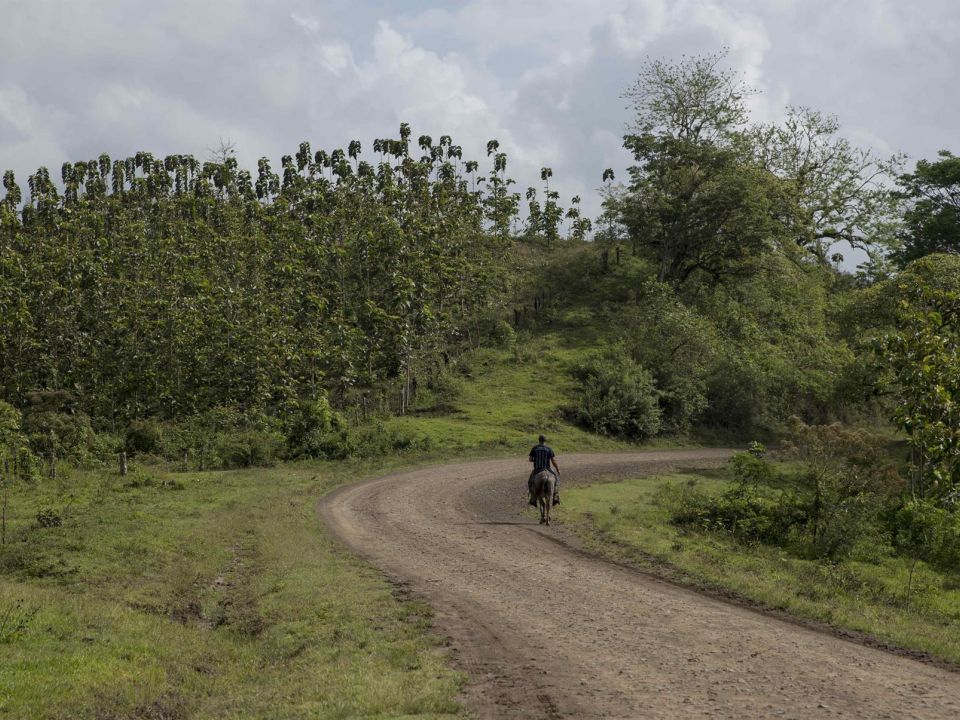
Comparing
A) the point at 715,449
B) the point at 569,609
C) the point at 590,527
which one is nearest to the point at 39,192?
the point at 715,449

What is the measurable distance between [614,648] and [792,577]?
820 centimetres

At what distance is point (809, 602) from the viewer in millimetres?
15438

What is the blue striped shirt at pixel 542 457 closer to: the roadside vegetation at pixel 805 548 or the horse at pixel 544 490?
the horse at pixel 544 490

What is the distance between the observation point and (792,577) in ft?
60.4

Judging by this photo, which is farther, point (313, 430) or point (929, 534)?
point (313, 430)

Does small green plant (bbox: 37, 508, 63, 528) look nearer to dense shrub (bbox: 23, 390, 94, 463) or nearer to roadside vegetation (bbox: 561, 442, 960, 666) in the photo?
dense shrub (bbox: 23, 390, 94, 463)

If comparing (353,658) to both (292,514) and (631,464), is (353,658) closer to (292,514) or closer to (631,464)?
(292,514)

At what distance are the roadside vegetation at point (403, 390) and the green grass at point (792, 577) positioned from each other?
14 centimetres

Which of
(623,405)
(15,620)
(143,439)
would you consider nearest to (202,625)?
(15,620)

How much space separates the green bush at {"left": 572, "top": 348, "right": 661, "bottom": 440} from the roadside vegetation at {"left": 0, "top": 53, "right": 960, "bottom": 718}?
217 millimetres

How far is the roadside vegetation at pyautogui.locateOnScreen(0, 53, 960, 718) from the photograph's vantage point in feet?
46.7

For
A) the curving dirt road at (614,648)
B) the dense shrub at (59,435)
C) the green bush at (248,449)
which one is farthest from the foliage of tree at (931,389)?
the dense shrub at (59,435)

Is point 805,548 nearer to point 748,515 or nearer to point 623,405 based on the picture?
point 748,515

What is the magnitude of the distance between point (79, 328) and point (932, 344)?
51.7m
